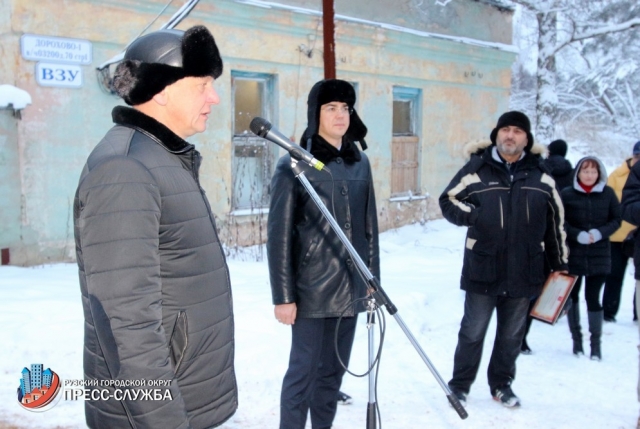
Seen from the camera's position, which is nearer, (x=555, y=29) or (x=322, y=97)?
(x=322, y=97)

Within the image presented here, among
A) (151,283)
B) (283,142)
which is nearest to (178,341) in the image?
(151,283)

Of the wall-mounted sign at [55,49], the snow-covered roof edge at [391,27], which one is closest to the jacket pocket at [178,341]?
the wall-mounted sign at [55,49]

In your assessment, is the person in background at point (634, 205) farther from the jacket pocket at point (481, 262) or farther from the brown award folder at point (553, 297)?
the jacket pocket at point (481, 262)

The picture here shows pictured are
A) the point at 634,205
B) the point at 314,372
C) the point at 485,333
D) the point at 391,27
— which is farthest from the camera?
the point at 391,27

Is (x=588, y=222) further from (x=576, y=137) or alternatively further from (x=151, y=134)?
(x=576, y=137)

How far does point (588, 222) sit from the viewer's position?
545cm

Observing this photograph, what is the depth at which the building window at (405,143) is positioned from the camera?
38.5 ft

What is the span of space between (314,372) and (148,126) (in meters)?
1.81

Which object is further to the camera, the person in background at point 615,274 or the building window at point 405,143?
the building window at point 405,143

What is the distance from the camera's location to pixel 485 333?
13.8 ft

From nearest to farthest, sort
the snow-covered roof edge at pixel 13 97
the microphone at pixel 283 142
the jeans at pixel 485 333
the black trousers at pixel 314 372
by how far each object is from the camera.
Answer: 1. the microphone at pixel 283 142
2. the black trousers at pixel 314 372
3. the jeans at pixel 485 333
4. the snow-covered roof edge at pixel 13 97

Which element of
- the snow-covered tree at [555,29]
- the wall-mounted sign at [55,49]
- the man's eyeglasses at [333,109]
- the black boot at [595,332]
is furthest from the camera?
the snow-covered tree at [555,29]

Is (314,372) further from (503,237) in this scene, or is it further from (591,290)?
(591,290)

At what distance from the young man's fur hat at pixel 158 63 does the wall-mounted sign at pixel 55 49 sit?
599cm
